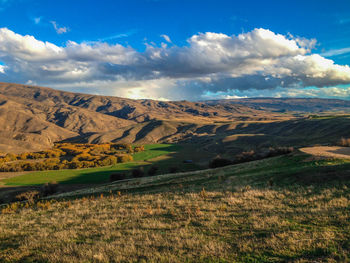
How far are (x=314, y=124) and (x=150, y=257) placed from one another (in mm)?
165626

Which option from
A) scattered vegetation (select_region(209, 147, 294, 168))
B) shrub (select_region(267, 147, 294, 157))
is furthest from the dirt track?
shrub (select_region(267, 147, 294, 157))

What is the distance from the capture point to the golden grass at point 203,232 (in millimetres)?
8648

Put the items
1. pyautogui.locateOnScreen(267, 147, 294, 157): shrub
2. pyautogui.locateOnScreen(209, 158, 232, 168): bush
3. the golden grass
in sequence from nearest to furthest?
the golden grass
pyautogui.locateOnScreen(267, 147, 294, 157): shrub
pyautogui.locateOnScreen(209, 158, 232, 168): bush

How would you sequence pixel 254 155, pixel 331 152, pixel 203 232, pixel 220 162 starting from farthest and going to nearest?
pixel 220 162 → pixel 254 155 → pixel 331 152 → pixel 203 232

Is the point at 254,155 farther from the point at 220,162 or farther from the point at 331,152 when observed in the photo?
the point at 331,152

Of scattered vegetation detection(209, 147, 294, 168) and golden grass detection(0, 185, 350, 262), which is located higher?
golden grass detection(0, 185, 350, 262)

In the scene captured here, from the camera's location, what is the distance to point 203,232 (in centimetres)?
1124

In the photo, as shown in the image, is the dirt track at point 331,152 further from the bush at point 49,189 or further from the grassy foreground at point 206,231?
the bush at point 49,189

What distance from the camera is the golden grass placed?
8.65 m

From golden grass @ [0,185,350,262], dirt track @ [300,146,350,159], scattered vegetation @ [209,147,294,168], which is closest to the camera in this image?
golden grass @ [0,185,350,262]

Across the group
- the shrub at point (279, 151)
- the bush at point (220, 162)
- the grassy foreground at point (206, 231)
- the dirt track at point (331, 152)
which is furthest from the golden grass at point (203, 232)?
the bush at point (220, 162)

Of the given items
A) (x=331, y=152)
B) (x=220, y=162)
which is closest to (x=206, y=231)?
(x=331, y=152)

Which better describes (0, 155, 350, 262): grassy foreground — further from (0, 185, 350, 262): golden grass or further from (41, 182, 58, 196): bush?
(41, 182, 58, 196): bush

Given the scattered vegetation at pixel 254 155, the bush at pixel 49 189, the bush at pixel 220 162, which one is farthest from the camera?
the bush at pixel 220 162
